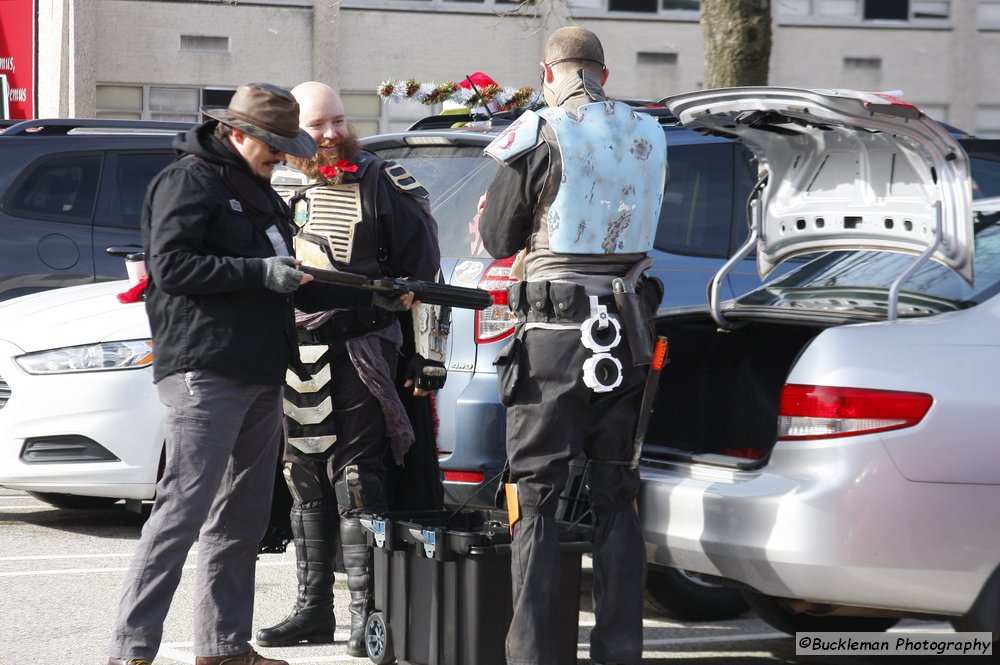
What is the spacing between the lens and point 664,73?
997 inches

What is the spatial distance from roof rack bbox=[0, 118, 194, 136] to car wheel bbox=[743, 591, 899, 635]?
223 inches

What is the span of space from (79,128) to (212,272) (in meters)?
5.57

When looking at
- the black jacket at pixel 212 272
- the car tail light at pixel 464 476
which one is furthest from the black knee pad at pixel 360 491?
the black jacket at pixel 212 272

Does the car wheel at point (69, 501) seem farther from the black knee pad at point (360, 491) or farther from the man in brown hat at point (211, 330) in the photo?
the man in brown hat at point (211, 330)

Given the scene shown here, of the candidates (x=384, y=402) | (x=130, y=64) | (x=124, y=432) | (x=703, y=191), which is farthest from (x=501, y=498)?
(x=130, y=64)

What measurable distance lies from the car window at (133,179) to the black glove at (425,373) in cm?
457

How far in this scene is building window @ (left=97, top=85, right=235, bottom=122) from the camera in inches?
926

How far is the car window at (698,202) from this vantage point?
6062mm

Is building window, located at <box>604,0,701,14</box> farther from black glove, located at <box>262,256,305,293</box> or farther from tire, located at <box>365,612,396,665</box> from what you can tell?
black glove, located at <box>262,256,305,293</box>

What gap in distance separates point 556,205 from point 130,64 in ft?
66.9

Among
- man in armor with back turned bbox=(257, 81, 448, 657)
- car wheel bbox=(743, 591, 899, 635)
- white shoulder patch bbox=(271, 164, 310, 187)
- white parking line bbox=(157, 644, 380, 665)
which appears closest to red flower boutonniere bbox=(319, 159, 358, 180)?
man in armor with back turned bbox=(257, 81, 448, 657)

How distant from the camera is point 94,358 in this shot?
21.9ft

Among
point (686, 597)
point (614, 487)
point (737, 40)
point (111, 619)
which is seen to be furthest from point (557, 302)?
point (737, 40)

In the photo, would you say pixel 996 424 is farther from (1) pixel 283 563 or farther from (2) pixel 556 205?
(1) pixel 283 563
